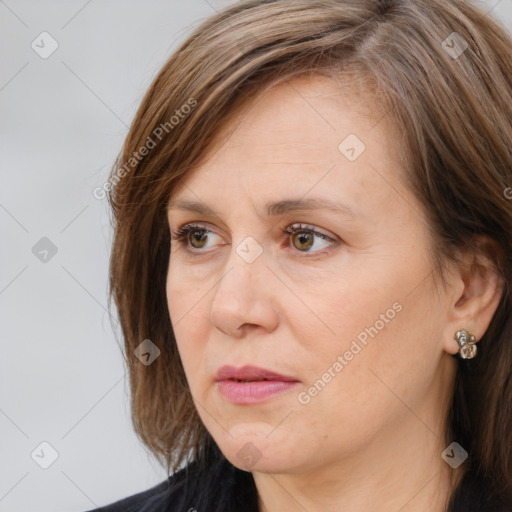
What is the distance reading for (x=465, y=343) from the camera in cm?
210

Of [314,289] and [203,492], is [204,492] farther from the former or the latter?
[314,289]

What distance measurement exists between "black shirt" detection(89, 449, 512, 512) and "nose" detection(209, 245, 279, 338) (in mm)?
634

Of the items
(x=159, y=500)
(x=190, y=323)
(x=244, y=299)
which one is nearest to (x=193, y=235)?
(x=190, y=323)

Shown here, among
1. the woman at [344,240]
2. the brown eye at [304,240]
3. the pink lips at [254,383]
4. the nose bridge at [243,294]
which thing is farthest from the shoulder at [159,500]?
the brown eye at [304,240]

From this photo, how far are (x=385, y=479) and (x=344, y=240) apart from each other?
0.55 metres

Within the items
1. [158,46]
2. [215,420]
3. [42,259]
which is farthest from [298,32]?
[42,259]

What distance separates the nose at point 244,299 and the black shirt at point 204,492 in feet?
2.08

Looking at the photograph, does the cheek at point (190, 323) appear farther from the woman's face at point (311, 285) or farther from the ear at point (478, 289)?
the ear at point (478, 289)

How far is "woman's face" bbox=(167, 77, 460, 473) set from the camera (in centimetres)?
192

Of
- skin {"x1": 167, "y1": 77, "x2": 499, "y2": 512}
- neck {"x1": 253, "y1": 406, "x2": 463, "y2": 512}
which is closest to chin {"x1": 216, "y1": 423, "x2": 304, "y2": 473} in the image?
skin {"x1": 167, "y1": 77, "x2": 499, "y2": 512}

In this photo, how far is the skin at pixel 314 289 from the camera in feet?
6.29

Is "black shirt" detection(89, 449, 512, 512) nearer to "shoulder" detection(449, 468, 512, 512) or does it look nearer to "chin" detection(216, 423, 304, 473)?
"shoulder" detection(449, 468, 512, 512)

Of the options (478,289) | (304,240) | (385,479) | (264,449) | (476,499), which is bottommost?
(476,499)

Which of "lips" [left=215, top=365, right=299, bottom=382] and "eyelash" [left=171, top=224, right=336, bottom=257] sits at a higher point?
"eyelash" [left=171, top=224, right=336, bottom=257]
